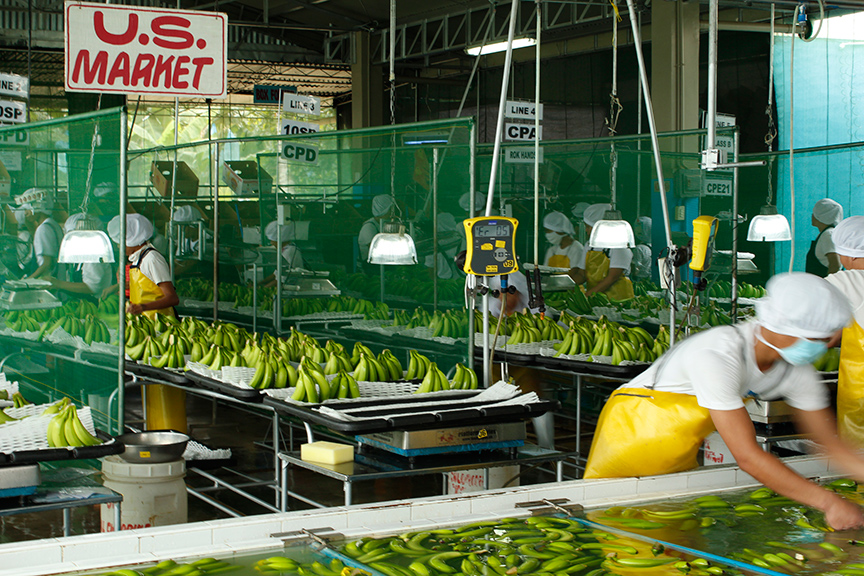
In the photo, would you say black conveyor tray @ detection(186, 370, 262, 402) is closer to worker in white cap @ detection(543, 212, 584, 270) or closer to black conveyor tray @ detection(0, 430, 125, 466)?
black conveyor tray @ detection(0, 430, 125, 466)

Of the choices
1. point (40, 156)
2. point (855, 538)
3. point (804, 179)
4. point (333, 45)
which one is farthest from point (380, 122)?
point (855, 538)

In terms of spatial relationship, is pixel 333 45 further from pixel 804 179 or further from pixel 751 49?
pixel 804 179

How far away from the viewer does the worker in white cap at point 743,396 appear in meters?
2.51

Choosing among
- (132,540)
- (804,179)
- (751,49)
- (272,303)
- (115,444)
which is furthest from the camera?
(751,49)

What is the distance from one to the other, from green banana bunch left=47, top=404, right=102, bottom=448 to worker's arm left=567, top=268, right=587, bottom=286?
4836 mm

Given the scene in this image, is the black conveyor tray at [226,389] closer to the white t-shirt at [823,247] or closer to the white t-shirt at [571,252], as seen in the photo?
the white t-shirt at [571,252]

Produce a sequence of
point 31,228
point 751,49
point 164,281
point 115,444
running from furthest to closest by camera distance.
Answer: point 751,49
point 164,281
point 31,228
point 115,444

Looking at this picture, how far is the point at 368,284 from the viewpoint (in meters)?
6.10

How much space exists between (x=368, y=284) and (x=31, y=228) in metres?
2.19

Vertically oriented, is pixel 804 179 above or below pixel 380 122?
below

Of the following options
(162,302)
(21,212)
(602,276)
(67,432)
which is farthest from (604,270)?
(67,432)

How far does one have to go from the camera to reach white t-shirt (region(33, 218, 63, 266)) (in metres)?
4.46

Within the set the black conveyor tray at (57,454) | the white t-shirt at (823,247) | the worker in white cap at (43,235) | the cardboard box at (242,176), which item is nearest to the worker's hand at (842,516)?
the black conveyor tray at (57,454)

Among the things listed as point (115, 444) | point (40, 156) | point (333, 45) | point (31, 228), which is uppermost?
point (333, 45)
